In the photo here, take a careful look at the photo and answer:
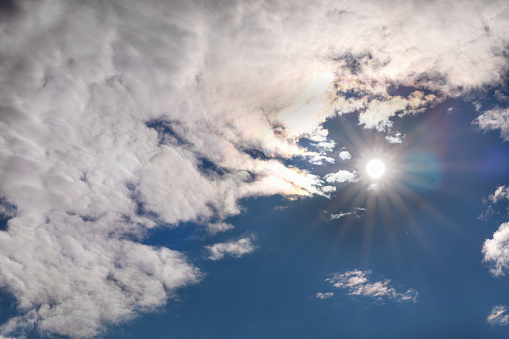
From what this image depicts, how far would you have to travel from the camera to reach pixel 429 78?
7988mm

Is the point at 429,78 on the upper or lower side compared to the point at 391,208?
upper

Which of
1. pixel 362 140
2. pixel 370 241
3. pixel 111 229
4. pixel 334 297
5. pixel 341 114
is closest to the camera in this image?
pixel 341 114

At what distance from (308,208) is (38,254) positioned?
16772mm

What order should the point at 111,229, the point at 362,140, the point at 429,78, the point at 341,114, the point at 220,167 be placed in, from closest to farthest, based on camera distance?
the point at 429,78 < the point at 341,114 < the point at 362,140 < the point at 220,167 < the point at 111,229

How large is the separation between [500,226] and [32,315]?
33489mm

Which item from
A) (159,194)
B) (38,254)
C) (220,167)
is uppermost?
(220,167)

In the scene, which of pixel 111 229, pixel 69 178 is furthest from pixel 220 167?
pixel 111 229

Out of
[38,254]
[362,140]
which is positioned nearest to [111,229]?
[38,254]

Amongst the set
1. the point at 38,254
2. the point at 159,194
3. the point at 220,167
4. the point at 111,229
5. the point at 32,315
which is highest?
the point at 220,167

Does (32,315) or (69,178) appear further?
(32,315)

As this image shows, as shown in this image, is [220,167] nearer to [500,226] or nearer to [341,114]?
[341,114]

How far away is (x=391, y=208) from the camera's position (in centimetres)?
1307

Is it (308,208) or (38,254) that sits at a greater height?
(308,208)

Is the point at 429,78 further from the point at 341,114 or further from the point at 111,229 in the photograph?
the point at 111,229
